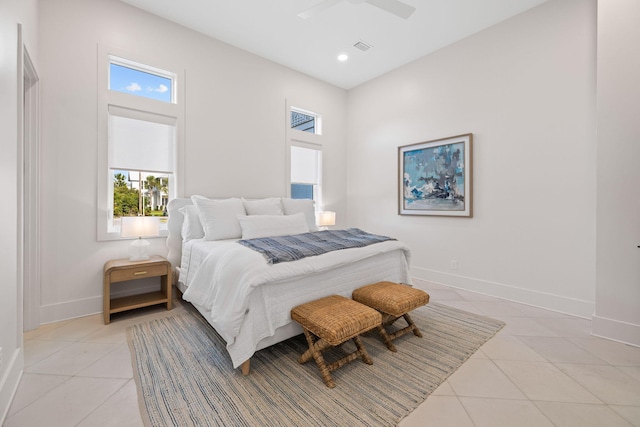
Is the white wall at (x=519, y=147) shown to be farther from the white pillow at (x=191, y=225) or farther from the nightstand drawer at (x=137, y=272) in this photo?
the nightstand drawer at (x=137, y=272)

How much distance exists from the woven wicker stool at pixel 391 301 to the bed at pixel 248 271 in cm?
17

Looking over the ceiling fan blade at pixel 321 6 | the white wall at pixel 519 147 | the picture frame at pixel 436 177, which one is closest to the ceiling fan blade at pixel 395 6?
the ceiling fan blade at pixel 321 6

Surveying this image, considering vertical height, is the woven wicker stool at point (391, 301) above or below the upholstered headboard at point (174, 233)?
below

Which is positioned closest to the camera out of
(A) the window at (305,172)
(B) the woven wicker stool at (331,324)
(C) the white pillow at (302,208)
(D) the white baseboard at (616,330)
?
(B) the woven wicker stool at (331,324)

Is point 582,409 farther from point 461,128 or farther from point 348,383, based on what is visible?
point 461,128

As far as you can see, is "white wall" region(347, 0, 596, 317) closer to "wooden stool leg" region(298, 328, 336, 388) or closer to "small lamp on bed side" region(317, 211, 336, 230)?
"small lamp on bed side" region(317, 211, 336, 230)

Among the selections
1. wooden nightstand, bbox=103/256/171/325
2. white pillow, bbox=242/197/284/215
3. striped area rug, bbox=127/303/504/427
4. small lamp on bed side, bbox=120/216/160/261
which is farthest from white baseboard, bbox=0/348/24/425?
white pillow, bbox=242/197/284/215

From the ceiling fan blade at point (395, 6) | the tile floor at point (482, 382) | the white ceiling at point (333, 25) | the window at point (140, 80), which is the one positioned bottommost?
the tile floor at point (482, 382)

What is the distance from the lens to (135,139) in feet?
10.3

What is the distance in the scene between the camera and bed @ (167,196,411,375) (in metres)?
1.83

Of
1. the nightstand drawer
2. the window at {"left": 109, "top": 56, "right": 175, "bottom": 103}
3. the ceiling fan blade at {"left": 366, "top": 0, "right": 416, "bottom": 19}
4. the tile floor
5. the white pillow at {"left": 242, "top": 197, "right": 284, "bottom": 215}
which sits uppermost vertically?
the ceiling fan blade at {"left": 366, "top": 0, "right": 416, "bottom": 19}

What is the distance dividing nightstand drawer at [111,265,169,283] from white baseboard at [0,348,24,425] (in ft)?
2.80

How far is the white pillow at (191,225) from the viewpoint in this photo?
309 cm

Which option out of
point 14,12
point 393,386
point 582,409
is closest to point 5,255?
point 14,12
